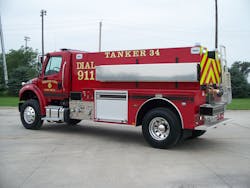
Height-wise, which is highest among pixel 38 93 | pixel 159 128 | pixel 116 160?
pixel 38 93

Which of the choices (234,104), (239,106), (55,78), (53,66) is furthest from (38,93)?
(234,104)

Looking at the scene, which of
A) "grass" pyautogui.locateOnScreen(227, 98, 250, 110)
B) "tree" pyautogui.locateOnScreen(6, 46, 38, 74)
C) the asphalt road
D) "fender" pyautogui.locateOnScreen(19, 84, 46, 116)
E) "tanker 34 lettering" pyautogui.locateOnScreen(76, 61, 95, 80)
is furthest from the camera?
"tree" pyautogui.locateOnScreen(6, 46, 38, 74)

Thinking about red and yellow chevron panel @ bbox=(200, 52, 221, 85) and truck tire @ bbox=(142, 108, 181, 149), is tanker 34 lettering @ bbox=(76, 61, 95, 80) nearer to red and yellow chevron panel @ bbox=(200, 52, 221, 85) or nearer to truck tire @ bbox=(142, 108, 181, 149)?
truck tire @ bbox=(142, 108, 181, 149)

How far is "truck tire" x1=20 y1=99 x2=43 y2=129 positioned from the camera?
416 inches

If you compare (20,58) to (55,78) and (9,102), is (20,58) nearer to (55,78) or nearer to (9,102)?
(9,102)

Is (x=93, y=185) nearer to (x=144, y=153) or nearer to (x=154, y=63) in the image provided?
(x=144, y=153)

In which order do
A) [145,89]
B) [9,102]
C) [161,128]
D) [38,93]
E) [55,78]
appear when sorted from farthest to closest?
[9,102], [38,93], [55,78], [145,89], [161,128]

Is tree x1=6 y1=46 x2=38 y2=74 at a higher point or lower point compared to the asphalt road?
higher

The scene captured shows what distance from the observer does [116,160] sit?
6.64 m

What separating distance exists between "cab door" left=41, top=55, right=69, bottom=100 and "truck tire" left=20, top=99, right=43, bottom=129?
57 cm

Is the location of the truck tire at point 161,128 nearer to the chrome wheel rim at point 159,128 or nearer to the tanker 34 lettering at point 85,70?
the chrome wheel rim at point 159,128

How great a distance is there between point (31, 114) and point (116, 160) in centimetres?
512

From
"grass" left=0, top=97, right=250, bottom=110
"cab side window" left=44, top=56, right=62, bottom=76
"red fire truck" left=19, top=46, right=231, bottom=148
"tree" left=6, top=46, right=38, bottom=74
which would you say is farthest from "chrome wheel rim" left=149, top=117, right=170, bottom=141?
"tree" left=6, top=46, right=38, bottom=74

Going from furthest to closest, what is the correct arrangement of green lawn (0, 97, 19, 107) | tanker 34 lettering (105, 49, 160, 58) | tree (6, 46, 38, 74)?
tree (6, 46, 38, 74), green lawn (0, 97, 19, 107), tanker 34 lettering (105, 49, 160, 58)
